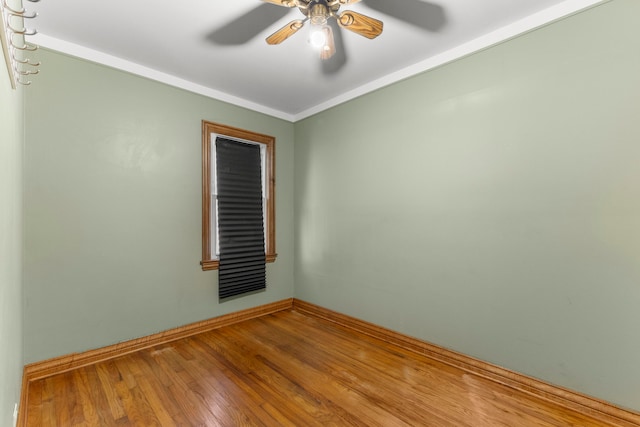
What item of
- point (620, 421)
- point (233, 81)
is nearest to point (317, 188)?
point (233, 81)

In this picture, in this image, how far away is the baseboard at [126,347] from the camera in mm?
2316

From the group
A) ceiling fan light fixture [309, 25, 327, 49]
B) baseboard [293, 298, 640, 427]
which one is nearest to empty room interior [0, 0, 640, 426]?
baseboard [293, 298, 640, 427]

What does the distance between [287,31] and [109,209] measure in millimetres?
2172

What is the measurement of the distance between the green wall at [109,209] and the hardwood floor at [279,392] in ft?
1.36

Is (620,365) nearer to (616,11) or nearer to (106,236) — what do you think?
(616,11)

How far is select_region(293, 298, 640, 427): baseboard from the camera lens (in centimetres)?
187

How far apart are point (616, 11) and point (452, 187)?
147cm

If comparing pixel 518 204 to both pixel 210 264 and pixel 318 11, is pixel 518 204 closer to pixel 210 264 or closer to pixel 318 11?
pixel 318 11

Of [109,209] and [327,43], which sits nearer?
[327,43]

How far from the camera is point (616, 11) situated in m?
1.88

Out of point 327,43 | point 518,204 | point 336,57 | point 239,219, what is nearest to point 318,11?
point 327,43

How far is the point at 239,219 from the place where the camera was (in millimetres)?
3561

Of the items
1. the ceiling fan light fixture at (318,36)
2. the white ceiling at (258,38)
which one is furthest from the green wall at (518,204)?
the ceiling fan light fixture at (318,36)

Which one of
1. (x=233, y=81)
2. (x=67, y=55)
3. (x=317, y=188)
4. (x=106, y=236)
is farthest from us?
(x=317, y=188)
